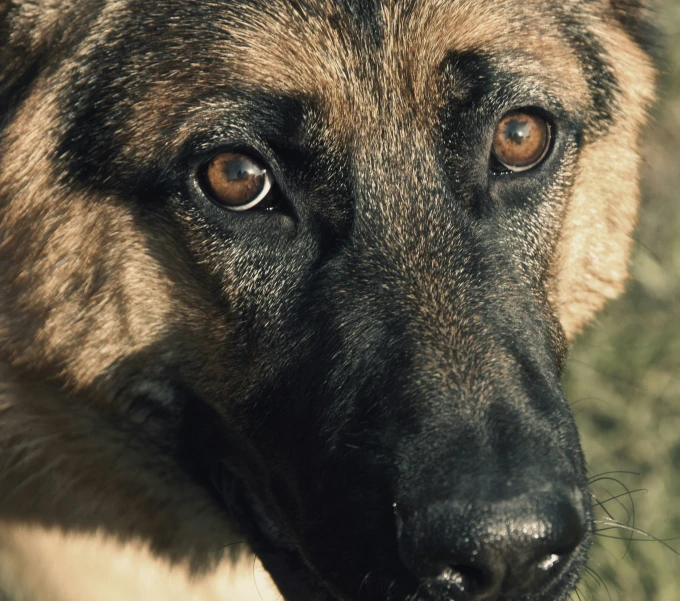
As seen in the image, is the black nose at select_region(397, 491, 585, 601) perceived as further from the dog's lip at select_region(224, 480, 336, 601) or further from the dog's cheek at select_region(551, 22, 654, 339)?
the dog's cheek at select_region(551, 22, 654, 339)

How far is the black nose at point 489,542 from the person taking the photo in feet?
6.86

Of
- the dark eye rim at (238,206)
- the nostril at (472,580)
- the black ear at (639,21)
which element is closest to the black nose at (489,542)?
the nostril at (472,580)

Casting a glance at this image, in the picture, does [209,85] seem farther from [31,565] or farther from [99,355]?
[31,565]

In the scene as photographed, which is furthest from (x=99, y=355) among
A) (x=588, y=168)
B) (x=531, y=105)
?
(x=588, y=168)

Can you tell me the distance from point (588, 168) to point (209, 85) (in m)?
1.39

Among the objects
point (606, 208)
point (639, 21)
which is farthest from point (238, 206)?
point (639, 21)

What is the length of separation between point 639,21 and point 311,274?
1.80m

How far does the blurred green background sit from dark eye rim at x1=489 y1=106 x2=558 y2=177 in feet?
4.89

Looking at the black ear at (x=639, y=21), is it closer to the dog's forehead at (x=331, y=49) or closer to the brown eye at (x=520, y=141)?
the brown eye at (x=520, y=141)

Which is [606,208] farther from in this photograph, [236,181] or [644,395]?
[644,395]

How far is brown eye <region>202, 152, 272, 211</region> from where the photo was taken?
2586 mm

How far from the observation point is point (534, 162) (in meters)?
2.90

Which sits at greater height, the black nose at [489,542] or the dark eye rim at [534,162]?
the dark eye rim at [534,162]

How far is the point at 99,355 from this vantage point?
114 inches
